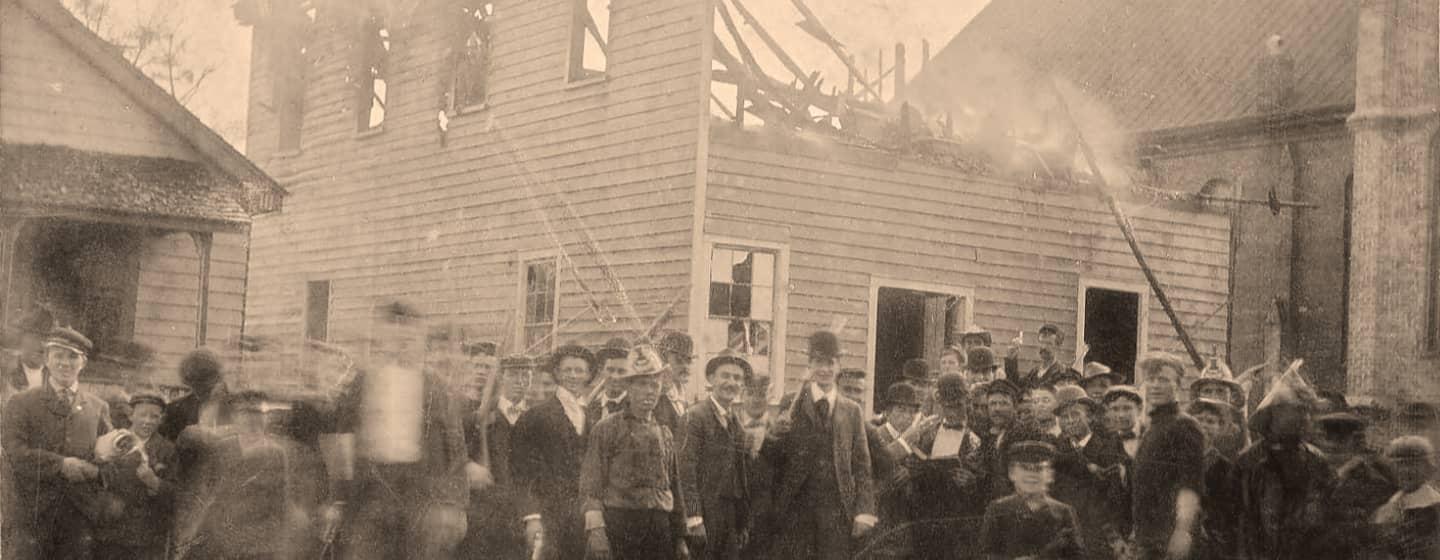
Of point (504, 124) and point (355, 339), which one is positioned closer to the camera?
point (504, 124)

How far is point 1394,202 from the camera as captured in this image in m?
14.6

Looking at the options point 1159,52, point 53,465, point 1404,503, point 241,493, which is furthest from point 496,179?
point 1159,52

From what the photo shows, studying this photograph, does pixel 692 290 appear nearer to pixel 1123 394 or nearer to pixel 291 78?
pixel 1123 394

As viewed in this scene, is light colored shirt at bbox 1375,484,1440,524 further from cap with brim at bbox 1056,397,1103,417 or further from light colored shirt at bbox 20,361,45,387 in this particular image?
light colored shirt at bbox 20,361,45,387

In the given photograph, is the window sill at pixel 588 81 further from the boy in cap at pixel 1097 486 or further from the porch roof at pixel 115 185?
the boy in cap at pixel 1097 486

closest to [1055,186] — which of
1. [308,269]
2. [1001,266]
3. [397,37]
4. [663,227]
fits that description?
[1001,266]

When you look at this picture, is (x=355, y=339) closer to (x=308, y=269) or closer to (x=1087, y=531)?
(x=308, y=269)

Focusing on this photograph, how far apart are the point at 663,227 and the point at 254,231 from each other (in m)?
6.98

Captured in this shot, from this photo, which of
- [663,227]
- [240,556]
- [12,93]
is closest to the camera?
[240,556]

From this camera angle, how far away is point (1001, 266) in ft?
52.0

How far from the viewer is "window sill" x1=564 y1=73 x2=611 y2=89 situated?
14.8 meters

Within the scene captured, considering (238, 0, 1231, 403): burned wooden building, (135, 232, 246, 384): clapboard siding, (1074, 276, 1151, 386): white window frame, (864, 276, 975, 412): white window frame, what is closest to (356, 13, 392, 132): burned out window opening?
(238, 0, 1231, 403): burned wooden building

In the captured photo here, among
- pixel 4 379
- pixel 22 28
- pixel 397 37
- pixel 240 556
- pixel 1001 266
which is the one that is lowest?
pixel 240 556

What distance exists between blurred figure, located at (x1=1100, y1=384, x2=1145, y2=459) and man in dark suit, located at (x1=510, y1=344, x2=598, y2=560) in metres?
3.11
